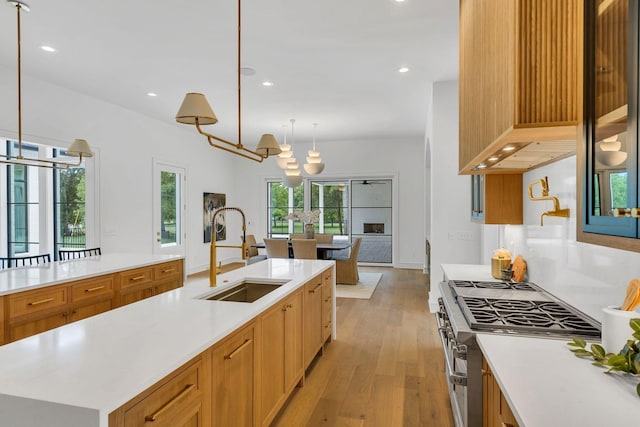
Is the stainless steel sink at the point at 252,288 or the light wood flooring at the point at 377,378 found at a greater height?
the stainless steel sink at the point at 252,288

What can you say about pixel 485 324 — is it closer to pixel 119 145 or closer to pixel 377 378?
pixel 377 378

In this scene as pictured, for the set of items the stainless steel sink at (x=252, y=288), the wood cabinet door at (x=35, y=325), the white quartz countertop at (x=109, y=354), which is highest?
the white quartz countertop at (x=109, y=354)

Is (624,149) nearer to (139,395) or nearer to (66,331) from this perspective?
(139,395)

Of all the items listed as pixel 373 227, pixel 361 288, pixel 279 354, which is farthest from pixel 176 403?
pixel 373 227

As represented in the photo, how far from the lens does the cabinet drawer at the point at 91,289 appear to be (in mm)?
2785

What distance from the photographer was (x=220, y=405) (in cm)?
153

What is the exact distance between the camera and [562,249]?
2010 mm

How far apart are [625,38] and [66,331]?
2.15 metres

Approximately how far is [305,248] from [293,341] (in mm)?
3665

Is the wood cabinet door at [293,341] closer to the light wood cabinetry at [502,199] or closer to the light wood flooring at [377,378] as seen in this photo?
the light wood flooring at [377,378]

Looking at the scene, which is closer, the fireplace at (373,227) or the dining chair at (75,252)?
the dining chair at (75,252)

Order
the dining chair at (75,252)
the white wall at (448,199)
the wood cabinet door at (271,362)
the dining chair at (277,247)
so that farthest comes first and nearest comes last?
the dining chair at (277,247)
the white wall at (448,199)
the dining chair at (75,252)
the wood cabinet door at (271,362)

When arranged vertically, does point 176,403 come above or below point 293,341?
above

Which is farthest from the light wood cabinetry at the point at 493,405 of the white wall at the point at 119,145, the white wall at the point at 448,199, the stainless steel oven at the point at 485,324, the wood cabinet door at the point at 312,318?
the white wall at the point at 119,145
